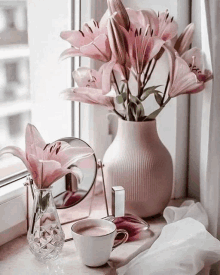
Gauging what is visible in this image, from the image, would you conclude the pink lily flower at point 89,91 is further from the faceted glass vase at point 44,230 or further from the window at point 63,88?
the faceted glass vase at point 44,230

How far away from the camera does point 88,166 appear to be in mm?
1053

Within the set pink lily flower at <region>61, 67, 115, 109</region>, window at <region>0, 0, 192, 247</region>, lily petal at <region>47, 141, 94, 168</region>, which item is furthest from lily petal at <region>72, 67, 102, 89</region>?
lily petal at <region>47, 141, 94, 168</region>

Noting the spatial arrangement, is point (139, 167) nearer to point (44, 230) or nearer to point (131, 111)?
point (131, 111)

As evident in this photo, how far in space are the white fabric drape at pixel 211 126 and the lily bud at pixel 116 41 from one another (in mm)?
196

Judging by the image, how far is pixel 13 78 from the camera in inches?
39.4

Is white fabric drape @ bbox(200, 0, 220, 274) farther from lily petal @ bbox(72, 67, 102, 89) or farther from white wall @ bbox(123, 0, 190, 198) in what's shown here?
lily petal @ bbox(72, 67, 102, 89)

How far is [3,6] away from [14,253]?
475 millimetres

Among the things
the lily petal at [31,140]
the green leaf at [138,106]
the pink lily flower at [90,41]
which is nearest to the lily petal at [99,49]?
the pink lily flower at [90,41]

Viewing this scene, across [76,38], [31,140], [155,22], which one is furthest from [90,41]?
[31,140]

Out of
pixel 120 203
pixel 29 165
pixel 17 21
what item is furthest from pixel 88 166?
pixel 17 21

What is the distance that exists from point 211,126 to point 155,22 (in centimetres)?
26

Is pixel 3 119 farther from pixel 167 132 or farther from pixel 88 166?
pixel 167 132

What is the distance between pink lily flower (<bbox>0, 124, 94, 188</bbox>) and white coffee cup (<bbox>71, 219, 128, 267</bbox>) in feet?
0.34

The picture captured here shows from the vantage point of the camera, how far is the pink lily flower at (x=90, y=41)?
982mm
